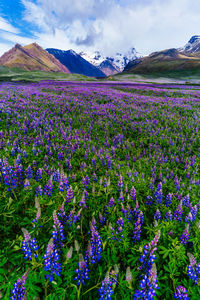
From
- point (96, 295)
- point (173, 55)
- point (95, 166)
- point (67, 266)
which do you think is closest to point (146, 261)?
point (96, 295)

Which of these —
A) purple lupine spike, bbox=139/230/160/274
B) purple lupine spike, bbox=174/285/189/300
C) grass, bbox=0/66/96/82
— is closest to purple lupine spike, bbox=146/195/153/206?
purple lupine spike, bbox=139/230/160/274

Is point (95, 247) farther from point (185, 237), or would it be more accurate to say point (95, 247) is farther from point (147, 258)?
point (185, 237)

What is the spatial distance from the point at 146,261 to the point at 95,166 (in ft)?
9.34

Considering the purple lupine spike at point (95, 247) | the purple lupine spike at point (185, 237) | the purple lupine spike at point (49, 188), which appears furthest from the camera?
the purple lupine spike at point (49, 188)

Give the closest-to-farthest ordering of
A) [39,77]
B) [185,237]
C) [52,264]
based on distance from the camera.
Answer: [52,264] → [185,237] → [39,77]

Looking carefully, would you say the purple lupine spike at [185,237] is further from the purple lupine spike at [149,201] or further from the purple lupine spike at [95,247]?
the purple lupine spike at [95,247]

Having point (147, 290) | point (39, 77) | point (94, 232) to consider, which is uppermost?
point (39, 77)

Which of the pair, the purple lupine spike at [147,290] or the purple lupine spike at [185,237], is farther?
the purple lupine spike at [185,237]

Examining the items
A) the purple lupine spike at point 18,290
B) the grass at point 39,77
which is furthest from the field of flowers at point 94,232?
the grass at point 39,77

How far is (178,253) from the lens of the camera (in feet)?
6.65

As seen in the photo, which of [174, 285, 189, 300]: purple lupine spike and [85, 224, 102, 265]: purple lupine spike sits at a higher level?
[85, 224, 102, 265]: purple lupine spike

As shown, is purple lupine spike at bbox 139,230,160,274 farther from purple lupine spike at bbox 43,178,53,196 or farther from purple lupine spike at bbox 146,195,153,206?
purple lupine spike at bbox 43,178,53,196

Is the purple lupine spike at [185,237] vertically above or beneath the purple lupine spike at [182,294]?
above

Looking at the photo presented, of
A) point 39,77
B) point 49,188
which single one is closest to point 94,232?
point 49,188
